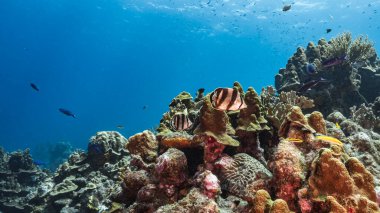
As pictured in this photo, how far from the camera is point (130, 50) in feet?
361

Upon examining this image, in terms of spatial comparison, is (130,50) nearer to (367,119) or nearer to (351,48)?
(351,48)

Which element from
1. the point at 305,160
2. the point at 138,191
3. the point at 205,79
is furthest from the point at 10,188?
the point at 205,79

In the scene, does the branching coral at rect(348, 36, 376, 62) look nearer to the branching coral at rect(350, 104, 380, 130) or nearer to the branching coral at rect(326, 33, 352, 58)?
the branching coral at rect(326, 33, 352, 58)

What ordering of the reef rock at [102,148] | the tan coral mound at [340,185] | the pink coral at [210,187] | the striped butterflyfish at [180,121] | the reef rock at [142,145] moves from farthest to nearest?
the reef rock at [102,148] < the reef rock at [142,145] < the striped butterflyfish at [180,121] < the pink coral at [210,187] < the tan coral mound at [340,185]

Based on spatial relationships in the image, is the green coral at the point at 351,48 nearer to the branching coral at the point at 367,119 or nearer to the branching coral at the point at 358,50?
the branching coral at the point at 358,50

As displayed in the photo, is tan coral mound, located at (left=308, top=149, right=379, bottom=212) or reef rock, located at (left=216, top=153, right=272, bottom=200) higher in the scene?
reef rock, located at (left=216, top=153, right=272, bottom=200)

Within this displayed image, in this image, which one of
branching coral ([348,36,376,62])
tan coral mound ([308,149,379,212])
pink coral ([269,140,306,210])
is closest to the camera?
tan coral mound ([308,149,379,212])

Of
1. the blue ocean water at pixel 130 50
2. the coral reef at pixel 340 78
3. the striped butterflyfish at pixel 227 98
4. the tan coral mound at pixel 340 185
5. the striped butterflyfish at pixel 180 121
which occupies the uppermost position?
the blue ocean water at pixel 130 50

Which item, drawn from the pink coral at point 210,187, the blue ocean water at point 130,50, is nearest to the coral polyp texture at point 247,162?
the pink coral at point 210,187

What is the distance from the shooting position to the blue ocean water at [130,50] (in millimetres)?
47750

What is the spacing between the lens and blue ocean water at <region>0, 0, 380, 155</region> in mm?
47750

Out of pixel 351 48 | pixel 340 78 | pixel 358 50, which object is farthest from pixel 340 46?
pixel 340 78

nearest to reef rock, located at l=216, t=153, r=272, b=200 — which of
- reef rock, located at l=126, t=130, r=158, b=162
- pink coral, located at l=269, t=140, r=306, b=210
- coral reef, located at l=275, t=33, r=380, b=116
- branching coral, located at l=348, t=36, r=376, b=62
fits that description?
pink coral, located at l=269, t=140, r=306, b=210

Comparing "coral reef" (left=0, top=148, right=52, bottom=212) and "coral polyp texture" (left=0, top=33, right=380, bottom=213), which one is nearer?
"coral polyp texture" (left=0, top=33, right=380, bottom=213)
